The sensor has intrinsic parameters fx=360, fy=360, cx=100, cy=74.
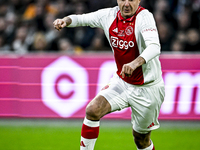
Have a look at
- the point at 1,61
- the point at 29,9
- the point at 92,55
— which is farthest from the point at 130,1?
the point at 29,9

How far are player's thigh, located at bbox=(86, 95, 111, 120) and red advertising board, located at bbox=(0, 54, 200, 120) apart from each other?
260 cm

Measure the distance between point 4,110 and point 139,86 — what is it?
10.9 ft

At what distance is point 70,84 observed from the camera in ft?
21.1

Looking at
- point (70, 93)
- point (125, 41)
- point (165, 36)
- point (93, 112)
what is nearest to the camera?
point (93, 112)

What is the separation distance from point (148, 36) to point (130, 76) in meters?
0.60

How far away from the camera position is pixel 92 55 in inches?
257

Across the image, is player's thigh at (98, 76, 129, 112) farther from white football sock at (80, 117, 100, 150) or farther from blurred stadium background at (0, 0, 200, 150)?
blurred stadium background at (0, 0, 200, 150)

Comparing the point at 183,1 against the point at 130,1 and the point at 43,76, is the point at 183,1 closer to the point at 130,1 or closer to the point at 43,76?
the point at 43,76

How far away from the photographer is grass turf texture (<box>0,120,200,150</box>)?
5.34m

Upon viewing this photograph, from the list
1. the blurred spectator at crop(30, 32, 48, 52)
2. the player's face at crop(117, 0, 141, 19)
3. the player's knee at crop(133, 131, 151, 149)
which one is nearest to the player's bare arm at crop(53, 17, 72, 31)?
the player's face at crop(117, 0, 141, 19)

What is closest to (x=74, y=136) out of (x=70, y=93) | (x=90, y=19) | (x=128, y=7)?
(x=70, y=93)

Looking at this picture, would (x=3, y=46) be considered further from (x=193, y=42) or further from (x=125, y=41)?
(x=125, y=41)

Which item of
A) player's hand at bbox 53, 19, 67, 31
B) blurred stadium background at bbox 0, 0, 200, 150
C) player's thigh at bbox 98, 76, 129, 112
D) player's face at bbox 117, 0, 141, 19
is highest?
player's face at bbox 117, 0, 141, 19

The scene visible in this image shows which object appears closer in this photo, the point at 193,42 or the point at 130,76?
the point at 130,76
